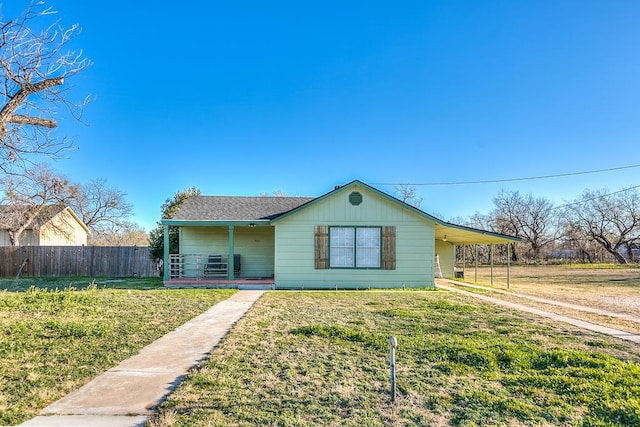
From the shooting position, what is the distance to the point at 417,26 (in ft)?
39.4

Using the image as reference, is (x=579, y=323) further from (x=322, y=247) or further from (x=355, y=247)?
(x=322, y=247)

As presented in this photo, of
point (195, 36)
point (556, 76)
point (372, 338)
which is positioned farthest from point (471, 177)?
point (372, 338)

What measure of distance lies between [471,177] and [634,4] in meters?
24.0

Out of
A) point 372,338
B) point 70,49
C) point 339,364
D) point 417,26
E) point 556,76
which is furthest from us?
point 556,76

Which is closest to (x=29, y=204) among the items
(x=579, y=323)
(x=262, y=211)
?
A: (x=262, y=211)

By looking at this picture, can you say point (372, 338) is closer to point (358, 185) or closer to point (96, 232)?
point (358, 185)

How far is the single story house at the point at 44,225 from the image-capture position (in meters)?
21.1

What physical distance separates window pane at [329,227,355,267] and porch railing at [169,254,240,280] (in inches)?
169

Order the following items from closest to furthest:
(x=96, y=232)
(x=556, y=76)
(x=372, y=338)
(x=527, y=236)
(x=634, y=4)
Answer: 1. (x=372, y=338)
2. (x=634, y=4)
3. (x=556, y=76)
4. (x=96, y=232)
5. (x=527, y=236)

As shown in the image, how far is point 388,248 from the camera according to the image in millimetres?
12438

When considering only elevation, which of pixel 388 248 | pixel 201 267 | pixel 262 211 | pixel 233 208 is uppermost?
pixel 233 208

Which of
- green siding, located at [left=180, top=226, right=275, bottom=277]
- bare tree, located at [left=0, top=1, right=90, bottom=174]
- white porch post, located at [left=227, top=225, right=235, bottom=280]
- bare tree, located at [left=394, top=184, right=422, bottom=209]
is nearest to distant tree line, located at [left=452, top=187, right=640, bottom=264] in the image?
bare tree, located at [left=394, top=184, right=422, bottom=209]

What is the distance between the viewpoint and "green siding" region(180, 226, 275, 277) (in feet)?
47.4

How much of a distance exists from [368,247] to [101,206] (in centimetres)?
2862
